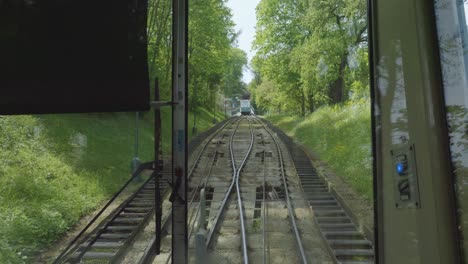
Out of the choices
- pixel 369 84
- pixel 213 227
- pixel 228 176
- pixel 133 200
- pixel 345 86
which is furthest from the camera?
pixel 228 176

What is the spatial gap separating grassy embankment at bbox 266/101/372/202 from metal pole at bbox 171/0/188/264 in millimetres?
862

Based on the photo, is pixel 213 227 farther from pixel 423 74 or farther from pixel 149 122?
pixel 423 74

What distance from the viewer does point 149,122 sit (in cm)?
182

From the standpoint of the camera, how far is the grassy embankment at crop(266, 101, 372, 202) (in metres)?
2.07

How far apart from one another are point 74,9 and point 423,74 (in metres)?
1.38

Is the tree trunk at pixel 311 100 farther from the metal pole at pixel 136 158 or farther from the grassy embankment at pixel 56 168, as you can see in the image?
the metal pole at pixel 136 158

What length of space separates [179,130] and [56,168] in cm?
205

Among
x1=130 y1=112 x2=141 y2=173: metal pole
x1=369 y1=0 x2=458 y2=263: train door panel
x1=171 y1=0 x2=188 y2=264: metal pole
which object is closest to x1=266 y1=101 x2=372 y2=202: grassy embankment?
x1=369 y1=0 x2=458 y2=263: train door panel

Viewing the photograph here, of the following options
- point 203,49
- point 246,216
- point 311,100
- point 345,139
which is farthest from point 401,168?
point 246,216

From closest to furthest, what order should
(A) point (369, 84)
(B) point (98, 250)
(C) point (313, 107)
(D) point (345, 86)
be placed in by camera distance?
1. (A) point (369, 84)
2. (B) point (98, 250)
3. (D) point (345, 86)
4. (C) point (313, 107)

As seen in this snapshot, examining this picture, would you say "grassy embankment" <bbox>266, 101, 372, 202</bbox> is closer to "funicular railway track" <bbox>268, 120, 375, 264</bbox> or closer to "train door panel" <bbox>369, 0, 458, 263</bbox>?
"train door panel" <bbox>369, 0, 458, 263</bbox>

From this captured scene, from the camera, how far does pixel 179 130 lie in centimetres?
177

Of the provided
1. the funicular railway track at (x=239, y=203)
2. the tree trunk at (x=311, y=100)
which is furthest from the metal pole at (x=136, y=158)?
the tree trunk at (x=311, y=100)

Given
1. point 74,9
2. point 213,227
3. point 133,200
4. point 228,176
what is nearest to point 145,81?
point 74,9
